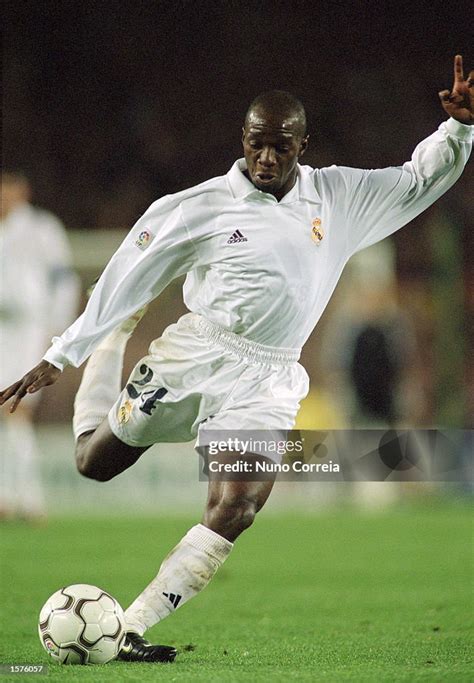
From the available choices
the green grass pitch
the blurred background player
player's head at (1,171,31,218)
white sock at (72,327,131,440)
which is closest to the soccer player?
white sock at (72,327,131,440)

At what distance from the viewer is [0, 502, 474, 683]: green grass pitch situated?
4.12 meters

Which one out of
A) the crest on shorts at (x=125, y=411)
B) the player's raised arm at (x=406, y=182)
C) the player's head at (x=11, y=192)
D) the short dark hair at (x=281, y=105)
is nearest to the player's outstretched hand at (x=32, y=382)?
the crest on shorts at (x=125, y=411)

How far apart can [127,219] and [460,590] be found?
19.6ft

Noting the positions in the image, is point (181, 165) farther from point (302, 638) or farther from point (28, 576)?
point (302, 638)

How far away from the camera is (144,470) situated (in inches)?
433

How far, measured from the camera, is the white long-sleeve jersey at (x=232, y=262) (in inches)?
176

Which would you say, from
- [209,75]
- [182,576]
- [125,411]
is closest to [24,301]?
[209,75]

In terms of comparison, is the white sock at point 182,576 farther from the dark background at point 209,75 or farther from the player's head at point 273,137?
the dark background at point 209,75

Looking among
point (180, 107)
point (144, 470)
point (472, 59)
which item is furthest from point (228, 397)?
point (144, 470)

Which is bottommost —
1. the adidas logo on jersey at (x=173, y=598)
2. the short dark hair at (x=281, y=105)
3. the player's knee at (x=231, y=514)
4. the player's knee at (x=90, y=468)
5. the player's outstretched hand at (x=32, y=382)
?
the adidas logo on jersey at (x=173, y=598)

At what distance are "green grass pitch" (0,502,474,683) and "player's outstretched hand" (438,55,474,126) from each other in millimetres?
1939

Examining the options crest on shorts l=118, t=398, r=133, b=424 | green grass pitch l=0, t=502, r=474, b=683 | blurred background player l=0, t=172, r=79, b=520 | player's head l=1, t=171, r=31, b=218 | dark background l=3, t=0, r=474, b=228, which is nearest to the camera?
green grass pitch l=0, t=502, r=474, b=683

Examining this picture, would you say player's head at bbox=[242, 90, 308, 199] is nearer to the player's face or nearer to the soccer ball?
the player's face

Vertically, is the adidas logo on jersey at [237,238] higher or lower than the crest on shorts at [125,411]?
higher
